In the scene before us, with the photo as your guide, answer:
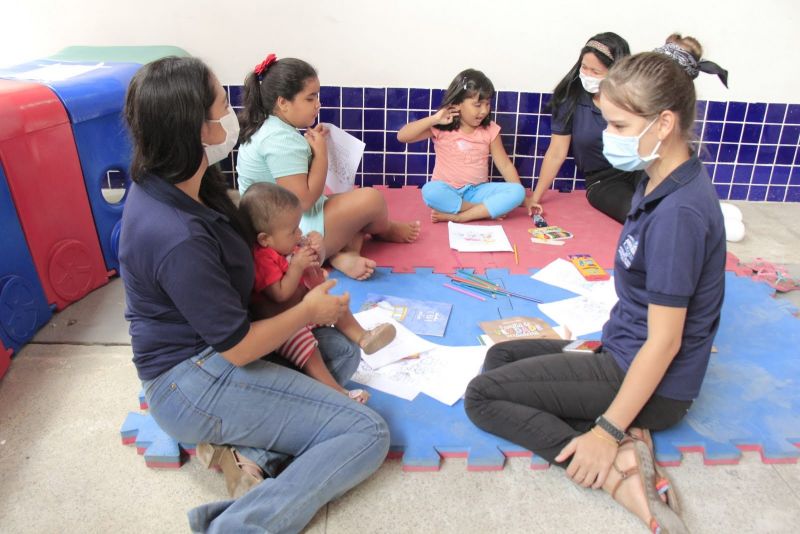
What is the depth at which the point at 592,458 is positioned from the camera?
4.94 feet

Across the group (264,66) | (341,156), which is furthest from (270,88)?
(341,156)

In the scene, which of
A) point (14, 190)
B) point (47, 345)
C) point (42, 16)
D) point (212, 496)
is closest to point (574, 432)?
point (212, 496)

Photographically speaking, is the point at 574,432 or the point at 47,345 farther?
the point at 47,345

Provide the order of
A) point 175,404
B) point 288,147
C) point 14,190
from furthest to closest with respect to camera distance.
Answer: point 288,147, point 14,190, point 175,404

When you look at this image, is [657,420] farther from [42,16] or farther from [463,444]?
[42,16]

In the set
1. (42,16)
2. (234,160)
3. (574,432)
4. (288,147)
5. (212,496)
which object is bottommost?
(212,496)

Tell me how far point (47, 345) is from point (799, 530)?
227 centimetres

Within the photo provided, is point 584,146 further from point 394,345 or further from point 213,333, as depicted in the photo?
point 213,333

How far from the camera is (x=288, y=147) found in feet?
7.79

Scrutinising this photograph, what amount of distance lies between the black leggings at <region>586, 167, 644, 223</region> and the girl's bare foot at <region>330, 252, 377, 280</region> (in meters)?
1.32

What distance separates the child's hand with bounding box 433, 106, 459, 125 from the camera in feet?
10.3

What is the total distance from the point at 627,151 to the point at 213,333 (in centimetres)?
102

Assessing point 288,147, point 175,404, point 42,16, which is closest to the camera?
point 175,404

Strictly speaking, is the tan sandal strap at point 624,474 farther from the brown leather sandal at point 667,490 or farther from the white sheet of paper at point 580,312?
the white sheet of paper at point 580,312
